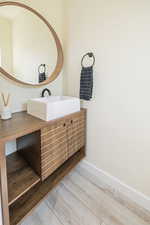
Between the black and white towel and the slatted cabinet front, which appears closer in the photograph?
the slatted cabinet front

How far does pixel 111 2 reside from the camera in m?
1.21

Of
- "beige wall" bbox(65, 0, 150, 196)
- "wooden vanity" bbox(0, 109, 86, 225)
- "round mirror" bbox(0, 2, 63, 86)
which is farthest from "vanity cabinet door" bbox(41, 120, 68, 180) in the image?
"round mirror" bbox(0, 2, 63, 86)

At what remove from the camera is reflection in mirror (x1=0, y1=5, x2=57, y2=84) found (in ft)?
3.80

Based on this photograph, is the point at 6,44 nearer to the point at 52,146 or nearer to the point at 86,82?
the point at 86,82

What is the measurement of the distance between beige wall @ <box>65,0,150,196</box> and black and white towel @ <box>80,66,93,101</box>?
72 millimetres

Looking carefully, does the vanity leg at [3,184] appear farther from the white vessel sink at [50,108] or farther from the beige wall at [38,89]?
the beige wall at [38,89]

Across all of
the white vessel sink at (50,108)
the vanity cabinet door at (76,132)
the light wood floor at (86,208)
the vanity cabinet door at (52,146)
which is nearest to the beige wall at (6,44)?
the white vessel sink at (50,108)

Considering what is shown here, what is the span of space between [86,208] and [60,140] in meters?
0.65

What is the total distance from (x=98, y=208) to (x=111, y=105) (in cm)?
96

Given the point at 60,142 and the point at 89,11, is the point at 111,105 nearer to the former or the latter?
the point at 60,142

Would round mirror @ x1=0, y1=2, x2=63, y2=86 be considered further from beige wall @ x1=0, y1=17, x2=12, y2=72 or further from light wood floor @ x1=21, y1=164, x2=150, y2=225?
light wood floor @ x1=21, y1=164, x2=150, y2=225

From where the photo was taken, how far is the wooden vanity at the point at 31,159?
0.90 m

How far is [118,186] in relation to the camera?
139 centimetres

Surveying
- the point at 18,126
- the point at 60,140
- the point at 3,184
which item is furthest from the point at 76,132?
the point at 3,184
